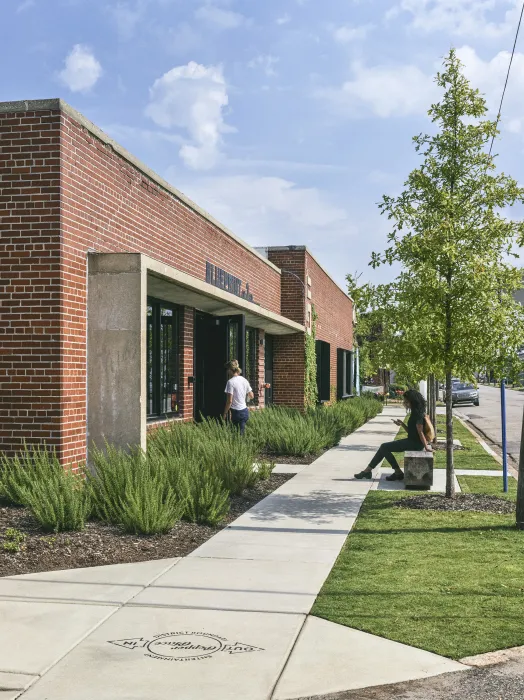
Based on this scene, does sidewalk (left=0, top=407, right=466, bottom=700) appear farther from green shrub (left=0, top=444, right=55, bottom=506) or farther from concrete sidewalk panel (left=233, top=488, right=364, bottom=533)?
green shrub (left=0, top=444, right=55, bottom=506)

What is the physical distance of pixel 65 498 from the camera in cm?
819

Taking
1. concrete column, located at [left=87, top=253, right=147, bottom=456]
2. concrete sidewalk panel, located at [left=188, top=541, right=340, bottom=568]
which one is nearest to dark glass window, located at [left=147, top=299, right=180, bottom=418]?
concrete column, located at [left=87, top=253, right=147, bottom=456]

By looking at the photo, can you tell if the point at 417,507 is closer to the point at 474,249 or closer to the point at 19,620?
the point at 474,249

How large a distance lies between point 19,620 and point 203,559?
224 cm

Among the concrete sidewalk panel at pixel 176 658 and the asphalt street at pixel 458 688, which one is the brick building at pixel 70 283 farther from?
the asphalt street at pixel 458 688

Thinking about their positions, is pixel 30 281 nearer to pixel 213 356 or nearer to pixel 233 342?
pixel 213 356

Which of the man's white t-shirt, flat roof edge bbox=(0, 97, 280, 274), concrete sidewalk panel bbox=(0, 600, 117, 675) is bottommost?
concrete sidewalk panel bbox=(0, 600, 117, 675)

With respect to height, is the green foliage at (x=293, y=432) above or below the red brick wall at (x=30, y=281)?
below

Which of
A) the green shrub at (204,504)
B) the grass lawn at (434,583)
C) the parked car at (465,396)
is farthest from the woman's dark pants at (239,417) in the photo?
the parked car at (465,396)

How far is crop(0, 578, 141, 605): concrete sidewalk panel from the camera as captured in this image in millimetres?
6035

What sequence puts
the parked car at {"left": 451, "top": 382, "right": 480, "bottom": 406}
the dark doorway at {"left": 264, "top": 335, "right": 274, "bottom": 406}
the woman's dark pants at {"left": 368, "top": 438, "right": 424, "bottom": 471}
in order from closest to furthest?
1. the woman's dark pants at {"left": 368, "top": 438, "right": 424, "bottom": 471}
2. the dark doorway at {"left": 264, "top": 335, "right": 274, "bottom": 406}
3. the parked car at {"left": 451, "top": 382, "right": 480, "bottom": 406}

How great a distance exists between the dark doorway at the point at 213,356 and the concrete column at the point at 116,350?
610 centimetres

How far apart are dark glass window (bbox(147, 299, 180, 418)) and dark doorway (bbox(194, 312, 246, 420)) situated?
54.4 inches

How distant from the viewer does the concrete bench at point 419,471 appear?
474 inches
